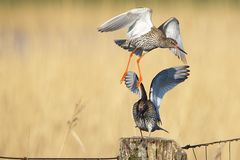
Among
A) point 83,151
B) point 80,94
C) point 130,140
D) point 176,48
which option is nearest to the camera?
point 130,140

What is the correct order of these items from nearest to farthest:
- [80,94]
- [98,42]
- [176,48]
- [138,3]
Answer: [176,48] → [80,94] → [98,42] → [138,3]

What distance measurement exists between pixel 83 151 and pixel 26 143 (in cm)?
35

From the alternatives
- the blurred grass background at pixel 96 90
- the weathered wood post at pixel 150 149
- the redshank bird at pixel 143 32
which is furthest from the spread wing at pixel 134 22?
the blurred grass background at pixel 96 90

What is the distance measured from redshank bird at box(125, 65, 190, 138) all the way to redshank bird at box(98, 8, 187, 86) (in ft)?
0.36

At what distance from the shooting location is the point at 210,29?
8.47 meters

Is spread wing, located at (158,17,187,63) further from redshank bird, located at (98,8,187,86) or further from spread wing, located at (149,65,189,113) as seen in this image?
spread wing, located at (149,65,189,113)

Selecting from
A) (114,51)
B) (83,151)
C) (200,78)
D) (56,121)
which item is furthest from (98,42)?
(83,151)

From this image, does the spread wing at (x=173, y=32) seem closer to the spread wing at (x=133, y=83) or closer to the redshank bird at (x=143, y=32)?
the redshank bird at (x=143, y=32)

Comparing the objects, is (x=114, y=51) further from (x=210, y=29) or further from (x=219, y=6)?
(x=219, y=6)

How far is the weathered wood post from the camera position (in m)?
3.01

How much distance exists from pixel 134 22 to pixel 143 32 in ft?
0.17

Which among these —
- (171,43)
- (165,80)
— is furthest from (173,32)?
(165,80)

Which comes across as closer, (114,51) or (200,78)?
(200,78)

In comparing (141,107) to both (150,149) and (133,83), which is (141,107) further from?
(150,149)
